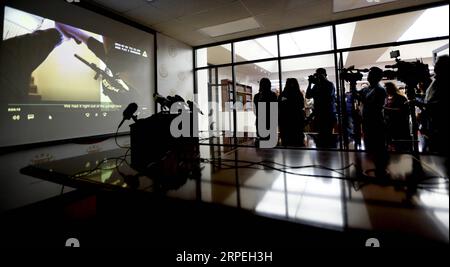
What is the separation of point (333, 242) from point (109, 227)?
1108 millimetres

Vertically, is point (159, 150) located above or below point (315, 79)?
below

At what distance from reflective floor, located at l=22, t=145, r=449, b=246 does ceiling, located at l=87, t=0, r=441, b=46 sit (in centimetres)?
290

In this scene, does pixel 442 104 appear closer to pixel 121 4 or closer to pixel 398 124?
pixel 398 124

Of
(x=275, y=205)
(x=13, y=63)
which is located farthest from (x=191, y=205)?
(x=13, y=63)

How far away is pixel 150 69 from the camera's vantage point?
418 centimetres

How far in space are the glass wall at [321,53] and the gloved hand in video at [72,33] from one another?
233cm

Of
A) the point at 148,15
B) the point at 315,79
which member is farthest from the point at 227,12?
the point at 315,79

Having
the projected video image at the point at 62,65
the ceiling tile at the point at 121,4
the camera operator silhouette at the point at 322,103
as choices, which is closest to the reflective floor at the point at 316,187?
the camera operator silhouette at the point at 322,103

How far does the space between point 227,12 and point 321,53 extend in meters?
1.97

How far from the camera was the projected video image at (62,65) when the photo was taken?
92.0 inches

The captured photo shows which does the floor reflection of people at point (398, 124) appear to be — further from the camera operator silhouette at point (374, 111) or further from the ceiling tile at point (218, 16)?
the ceiling tile at point (218, 16)

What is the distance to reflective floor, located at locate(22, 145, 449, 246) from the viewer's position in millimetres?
521

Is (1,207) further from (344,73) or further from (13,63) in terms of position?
(344,73)

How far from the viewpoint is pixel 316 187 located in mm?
746
